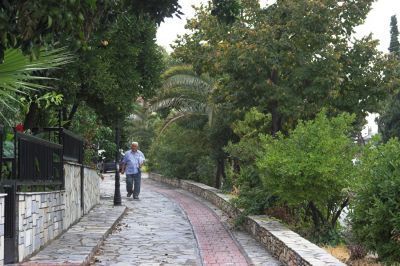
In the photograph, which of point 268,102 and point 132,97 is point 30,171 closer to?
point 132,97

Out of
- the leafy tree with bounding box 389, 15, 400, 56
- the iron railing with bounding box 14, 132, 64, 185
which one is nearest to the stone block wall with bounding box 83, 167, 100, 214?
the iron railing with bounding box 14, 132, 64, 185

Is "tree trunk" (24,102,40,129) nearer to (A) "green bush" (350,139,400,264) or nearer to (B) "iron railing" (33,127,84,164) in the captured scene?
(B) "iron railing" (33,127,84,164)

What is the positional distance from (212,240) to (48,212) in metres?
3.14

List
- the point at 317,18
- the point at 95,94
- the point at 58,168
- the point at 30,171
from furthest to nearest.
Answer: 1. the point at 317,18
2. the point at 95,94
3. the point at 58,168
4. the point at 30,171

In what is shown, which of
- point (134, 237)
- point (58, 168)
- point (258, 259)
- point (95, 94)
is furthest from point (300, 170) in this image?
point (95, 94)

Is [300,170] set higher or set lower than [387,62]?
lower

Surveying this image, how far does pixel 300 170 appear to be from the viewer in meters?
10.2

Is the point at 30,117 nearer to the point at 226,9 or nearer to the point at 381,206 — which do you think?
the point at 226,9

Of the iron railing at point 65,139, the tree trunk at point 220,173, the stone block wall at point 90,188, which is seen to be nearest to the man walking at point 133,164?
the stone block wall at point 90,188

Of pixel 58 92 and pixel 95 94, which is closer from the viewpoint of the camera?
pixel 58 92

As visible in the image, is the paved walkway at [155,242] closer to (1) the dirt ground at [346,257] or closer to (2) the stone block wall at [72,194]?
(2) the stone block wall at [72,194]

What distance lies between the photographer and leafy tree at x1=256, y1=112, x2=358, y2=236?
33.4 ft

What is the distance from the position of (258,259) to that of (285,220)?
10.6 feet

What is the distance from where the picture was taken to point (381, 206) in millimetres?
7074
